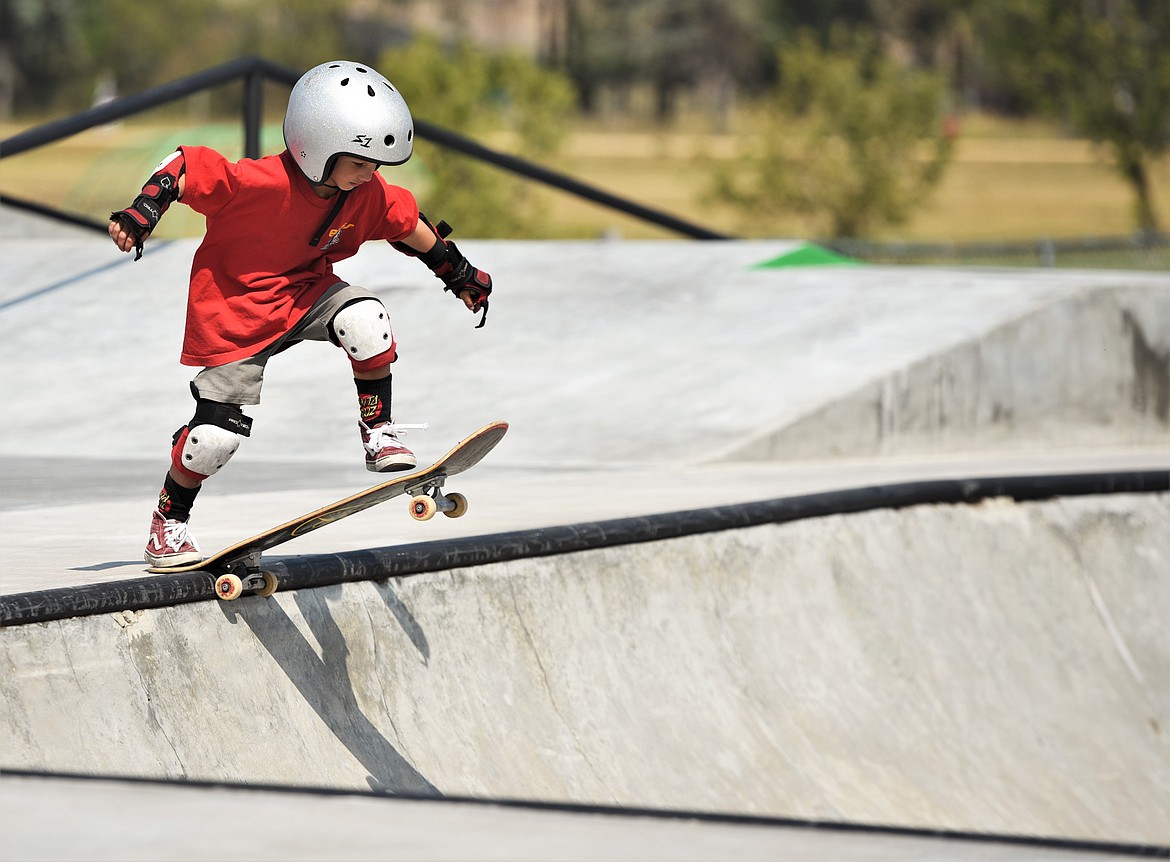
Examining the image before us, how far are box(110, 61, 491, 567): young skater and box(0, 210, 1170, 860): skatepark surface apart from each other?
1.53ft

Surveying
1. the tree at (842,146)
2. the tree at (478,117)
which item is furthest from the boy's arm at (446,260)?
the tree at (842,146)

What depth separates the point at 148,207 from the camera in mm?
4602

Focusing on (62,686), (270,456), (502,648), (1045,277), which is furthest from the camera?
(1045,277)

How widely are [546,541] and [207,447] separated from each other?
1321 millimetres

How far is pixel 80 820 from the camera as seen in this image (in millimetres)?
2945

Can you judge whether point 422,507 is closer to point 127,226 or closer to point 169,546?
point 169,546

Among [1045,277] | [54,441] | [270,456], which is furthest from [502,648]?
[1045,277]

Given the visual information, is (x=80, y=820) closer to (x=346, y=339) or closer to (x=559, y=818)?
(x=559, y=818)

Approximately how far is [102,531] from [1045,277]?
301 inches

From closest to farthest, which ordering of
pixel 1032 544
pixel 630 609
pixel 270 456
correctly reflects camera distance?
pixel 630 609, pixel 1032 544, pixel 270 456

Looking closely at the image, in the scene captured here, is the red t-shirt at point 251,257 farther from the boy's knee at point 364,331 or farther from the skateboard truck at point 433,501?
the skateboard truck at point 433,501

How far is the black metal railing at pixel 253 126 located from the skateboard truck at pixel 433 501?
6.80m

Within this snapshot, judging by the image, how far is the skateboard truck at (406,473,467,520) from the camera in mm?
4738

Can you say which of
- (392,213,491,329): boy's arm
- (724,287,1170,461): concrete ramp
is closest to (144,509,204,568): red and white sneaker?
(392,213,491,329): boy's arm
